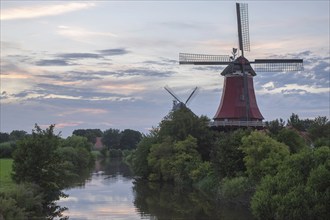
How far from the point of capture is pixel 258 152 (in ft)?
129

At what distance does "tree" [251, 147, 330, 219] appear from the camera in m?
28.2

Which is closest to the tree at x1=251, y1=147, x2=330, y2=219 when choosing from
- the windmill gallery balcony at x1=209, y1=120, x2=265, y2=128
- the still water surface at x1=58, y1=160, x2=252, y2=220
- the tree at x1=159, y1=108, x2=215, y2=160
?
the still water surface at x1=58, y1=160, x2=252, y2=220

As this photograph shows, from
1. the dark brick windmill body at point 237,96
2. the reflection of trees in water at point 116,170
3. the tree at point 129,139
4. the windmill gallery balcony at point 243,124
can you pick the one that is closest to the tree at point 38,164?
the windmill gallery balcony at point 243,124

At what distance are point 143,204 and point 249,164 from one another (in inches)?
354

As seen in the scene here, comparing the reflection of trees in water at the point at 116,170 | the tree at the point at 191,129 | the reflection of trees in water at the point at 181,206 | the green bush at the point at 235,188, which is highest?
the tree at the point at 191,129

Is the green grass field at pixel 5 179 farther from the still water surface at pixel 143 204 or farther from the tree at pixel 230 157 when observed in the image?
the tree at pixel 230 157

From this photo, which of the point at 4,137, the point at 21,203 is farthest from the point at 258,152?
the point at 4,137

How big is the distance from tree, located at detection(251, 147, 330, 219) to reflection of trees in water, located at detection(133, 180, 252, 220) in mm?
3867

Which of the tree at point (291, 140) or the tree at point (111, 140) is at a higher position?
the tree at point (291, 140)

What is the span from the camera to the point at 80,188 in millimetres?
53656

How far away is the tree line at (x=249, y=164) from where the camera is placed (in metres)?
28.6

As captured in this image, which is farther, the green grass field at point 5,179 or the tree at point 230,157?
the tree at point 230,157

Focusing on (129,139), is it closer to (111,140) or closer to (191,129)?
(111,140)

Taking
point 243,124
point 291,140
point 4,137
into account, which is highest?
point 243,124
